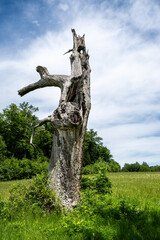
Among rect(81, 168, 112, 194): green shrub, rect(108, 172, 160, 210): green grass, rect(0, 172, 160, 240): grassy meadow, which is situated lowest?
rect(0, 172, 160, 240): grassy meadow

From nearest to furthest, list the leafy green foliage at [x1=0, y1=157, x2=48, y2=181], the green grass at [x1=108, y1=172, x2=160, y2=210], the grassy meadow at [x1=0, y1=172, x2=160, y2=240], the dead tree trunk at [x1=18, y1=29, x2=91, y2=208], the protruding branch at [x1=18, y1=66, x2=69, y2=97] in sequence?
the grassy meadow at [x1=0, y1=172, x2=160, y2=240] → the dead tree trunk at [x1=18, y1=29, x2=91, y2=208] → the green grass at [x1=108, y1=172, x2=160, y2=210] → the protruding branch at [x1=18, y1=66, x2=69, y2=97] → the leafy green foliage at [x1=0, y1=157, x2=48, y2=181]

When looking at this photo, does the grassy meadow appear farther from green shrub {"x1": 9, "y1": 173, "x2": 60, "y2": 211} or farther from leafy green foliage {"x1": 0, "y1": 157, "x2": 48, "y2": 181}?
leafy green foliage {"x1": 0, "y1": 157, "x2": 48, "y2": 181}

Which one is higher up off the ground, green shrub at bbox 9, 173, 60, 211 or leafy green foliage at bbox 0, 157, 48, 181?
leafy green foliage at bbox 0, 157, 48, 181

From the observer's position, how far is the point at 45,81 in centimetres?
828

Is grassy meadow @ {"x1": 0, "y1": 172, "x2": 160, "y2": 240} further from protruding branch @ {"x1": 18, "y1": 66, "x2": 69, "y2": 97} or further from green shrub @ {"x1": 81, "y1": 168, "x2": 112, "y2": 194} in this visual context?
protruding branch @ {"x1": 18, "y1": 66, "x2": 69, "y2": 97}

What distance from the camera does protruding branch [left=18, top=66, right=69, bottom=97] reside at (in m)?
7.67

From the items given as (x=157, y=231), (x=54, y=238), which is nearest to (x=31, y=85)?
(x=54, y=238)

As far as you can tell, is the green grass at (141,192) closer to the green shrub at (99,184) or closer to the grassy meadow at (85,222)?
the green shrub at (99,184)

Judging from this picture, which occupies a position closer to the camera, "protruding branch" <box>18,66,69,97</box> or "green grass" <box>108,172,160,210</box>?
"green grass" <box>108,172,160,210</box>

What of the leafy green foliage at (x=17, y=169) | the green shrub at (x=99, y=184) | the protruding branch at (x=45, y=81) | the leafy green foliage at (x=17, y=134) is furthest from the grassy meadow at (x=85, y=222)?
the leafy green foliage at (x=17, y=134)

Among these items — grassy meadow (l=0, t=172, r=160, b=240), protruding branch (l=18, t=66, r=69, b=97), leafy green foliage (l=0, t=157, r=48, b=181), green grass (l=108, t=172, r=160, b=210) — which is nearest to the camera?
grassy meadow (l=0, t=172, r=160, b=240)

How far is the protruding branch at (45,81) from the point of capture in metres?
7.67

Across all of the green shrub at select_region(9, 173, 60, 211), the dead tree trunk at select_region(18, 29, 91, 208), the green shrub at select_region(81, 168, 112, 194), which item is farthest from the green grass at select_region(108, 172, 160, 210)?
the green shrub at select_region(9, 173, 60, 211)

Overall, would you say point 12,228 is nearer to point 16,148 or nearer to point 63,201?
point 63,201
